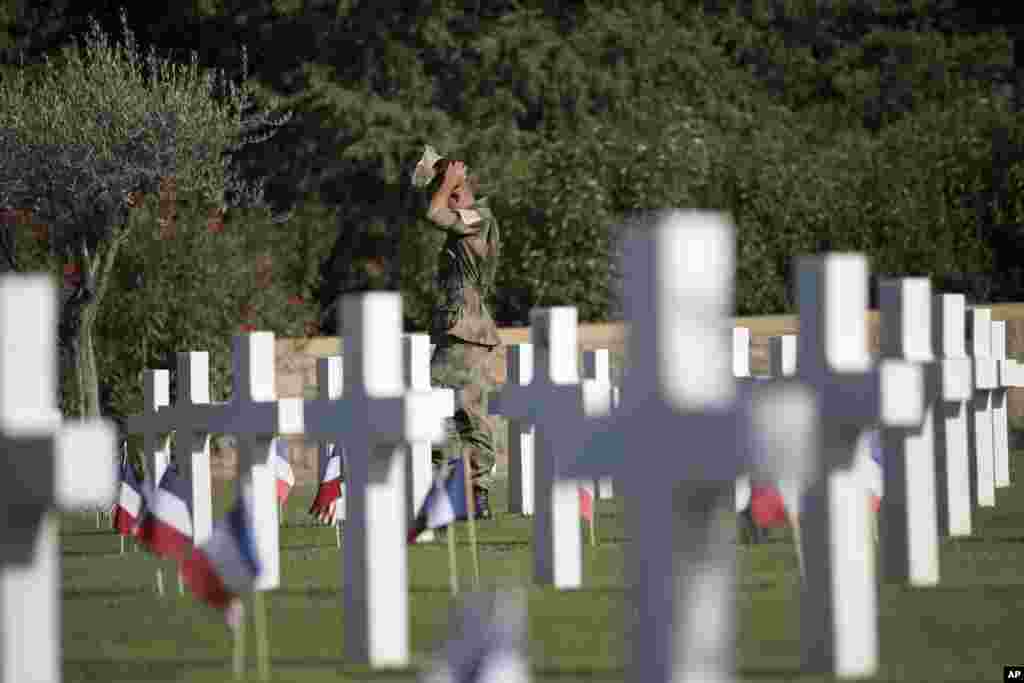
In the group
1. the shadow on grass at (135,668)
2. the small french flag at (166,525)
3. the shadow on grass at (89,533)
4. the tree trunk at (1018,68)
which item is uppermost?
the tree trunk at (1018,68)

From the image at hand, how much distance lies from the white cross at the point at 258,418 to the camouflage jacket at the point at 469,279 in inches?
189

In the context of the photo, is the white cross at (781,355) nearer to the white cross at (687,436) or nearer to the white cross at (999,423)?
the white cross at (999,423)

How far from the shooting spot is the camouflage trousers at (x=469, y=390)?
50.0 ft

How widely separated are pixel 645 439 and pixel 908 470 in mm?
3996

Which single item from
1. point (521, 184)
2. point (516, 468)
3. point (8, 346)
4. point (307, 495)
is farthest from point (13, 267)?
point (8, 346)

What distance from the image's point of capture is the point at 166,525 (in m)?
9.73

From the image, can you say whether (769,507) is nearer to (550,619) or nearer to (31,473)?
(550,619)

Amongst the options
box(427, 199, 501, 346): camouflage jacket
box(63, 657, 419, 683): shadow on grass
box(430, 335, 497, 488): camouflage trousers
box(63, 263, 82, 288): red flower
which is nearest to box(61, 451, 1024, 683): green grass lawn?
box(63, 657, 419, 683): shadow on grass

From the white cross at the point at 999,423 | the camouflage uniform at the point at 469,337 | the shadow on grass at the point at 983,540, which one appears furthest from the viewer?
the white cross at the point at 999,423

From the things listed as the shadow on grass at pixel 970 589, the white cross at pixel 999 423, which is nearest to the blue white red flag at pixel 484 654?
the shadow on grass at pixel 970 589

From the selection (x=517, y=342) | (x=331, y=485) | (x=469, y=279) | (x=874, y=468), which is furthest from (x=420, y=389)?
(x=517, y=342)

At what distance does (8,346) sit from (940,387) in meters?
4.89

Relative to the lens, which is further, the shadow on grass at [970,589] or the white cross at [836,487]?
the shadow on grass at [970,589]

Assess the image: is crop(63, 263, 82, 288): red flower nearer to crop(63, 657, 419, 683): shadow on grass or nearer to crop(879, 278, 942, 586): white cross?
crop(879, 278, 942, 586): white cross
